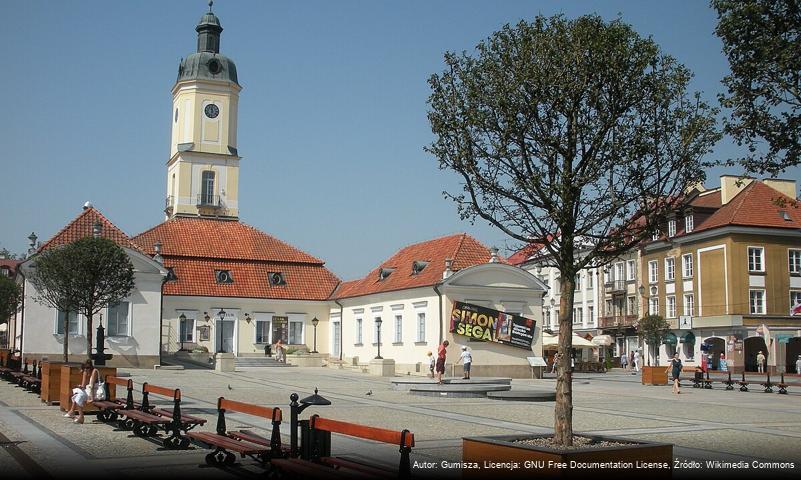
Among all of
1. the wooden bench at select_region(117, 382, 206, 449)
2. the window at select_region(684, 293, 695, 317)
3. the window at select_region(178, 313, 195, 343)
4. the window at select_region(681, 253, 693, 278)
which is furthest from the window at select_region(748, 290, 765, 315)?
the wooden bench at select_region(117, 382, 206, 449)

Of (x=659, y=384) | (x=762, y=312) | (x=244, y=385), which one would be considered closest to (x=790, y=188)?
(x=762, y=312)

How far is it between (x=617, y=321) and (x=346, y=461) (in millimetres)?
58852

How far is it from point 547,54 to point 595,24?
761mm

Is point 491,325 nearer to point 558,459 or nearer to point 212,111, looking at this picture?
point 212,111

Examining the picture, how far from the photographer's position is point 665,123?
11414 millimetres

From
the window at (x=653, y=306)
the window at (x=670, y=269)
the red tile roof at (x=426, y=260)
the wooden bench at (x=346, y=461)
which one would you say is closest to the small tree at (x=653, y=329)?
the window at (x=670, y=269)

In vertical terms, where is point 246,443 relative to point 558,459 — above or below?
below

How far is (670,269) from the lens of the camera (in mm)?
61000

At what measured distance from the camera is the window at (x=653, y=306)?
6207 cm

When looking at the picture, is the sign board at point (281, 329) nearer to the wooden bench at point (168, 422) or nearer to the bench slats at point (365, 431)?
the wooden bench at point (168, 422)

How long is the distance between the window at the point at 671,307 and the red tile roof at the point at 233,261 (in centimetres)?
2306

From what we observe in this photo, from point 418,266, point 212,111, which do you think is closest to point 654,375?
point 418,266

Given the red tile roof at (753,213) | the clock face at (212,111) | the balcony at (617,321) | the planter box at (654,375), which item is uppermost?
the clock face at (212,111)

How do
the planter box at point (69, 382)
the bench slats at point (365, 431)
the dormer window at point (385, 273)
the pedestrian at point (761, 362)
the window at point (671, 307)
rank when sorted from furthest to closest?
the window at point (671, 307), the pedestrian at point (761, 362), the dormer window at point (385, 273), the planter box at point (69, 382), the bench slats at point (365, 431)
